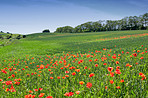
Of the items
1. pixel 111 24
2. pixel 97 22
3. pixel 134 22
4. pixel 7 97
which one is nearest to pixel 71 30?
pixel 97 22

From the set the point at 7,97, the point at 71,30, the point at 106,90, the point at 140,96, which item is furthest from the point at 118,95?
the point at 71,30

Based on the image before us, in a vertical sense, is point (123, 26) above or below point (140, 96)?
above

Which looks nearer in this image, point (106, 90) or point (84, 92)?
point (106, 90)

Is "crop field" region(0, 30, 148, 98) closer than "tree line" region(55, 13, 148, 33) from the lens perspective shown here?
Yes

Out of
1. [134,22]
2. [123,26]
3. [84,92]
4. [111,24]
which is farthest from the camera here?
[111,24]

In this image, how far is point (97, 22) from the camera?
414 feet

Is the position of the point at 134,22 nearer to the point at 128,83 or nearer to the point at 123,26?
the point at 123,26

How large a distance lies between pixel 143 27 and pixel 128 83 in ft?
334

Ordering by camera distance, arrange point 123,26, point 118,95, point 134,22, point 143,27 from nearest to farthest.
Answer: point 118,95
point 143,27
point 134,22
point 123,26

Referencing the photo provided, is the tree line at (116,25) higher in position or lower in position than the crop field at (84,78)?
higher

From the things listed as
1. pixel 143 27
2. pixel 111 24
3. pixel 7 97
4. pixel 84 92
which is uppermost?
pixel 111 24

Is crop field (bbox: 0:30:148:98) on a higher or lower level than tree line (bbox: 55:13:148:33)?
lower

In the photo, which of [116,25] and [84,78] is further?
[116,25]

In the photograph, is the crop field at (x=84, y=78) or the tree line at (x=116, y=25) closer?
the crop field at (x=84, y=78)
